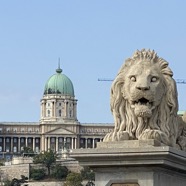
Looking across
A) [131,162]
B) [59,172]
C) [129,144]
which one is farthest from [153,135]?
[59,172]

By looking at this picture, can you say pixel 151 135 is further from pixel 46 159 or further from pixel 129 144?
pixel 46 159

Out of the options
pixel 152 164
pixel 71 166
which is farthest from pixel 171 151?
pixel 71 166

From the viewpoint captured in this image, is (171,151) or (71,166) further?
(71,166)

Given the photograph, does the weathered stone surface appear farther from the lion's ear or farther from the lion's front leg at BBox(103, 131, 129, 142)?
the lion's ear

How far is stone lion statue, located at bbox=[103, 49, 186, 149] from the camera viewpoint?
11.7 metres

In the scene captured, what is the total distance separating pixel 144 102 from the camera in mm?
11695

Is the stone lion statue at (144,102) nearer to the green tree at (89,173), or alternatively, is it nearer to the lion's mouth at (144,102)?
the lion's mouth at (144,102)

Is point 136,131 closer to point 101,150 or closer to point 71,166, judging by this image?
point 101,150

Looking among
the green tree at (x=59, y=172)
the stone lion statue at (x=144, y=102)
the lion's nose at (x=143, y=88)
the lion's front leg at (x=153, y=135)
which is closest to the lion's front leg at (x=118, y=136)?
the stone lion statue at (x=144, y=102)

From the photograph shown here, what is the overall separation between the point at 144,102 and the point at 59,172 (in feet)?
501

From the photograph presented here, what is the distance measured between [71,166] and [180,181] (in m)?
159

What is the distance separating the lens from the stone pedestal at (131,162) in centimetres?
1138

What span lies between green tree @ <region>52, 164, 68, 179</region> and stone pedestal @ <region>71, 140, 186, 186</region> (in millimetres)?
150423

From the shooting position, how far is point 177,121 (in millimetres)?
12117
